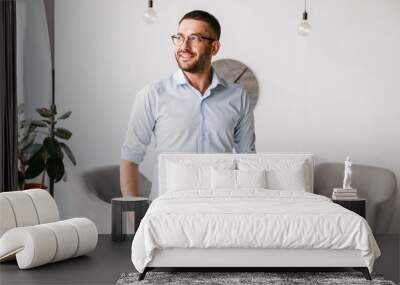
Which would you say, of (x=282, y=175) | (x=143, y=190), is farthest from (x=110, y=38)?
(x=282, y=175)

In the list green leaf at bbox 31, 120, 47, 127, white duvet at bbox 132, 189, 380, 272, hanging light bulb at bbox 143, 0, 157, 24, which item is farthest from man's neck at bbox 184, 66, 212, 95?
white duvet at bbox 132, 189, 380, 272

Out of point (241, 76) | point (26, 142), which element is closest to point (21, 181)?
point (26, 142)

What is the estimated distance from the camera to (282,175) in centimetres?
657

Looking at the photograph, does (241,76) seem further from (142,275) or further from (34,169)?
(142,275)

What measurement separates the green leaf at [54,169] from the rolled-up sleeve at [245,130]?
75.1 inches

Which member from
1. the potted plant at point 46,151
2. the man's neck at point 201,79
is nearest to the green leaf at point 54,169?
the potted plant at point 46,151

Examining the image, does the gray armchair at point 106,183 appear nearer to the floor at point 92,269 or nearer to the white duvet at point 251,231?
the floor at point 92,269

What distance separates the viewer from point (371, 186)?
7398 mm

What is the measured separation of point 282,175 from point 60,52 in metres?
2.85

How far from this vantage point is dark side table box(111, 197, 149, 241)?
6.81 metres

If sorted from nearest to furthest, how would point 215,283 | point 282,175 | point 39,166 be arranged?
1. point 215,283
2. point 282,175
3. point 39,166

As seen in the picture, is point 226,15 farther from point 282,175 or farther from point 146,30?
point 282,175

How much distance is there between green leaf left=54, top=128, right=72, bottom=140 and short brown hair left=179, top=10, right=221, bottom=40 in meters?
1.77

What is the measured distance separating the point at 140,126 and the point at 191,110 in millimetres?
638
